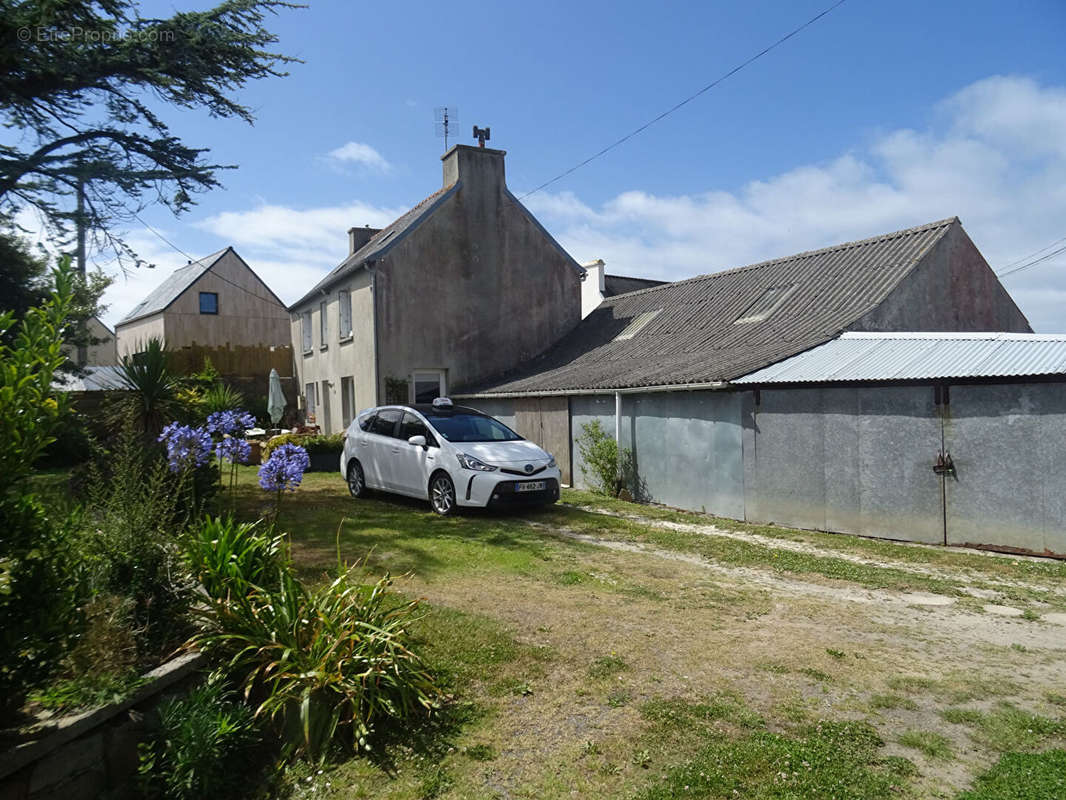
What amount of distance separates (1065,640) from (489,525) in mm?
6428

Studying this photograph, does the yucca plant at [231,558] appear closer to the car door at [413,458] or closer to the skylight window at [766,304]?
the car door at [413,458]

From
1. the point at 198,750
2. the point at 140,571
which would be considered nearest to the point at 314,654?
the point at 198,750

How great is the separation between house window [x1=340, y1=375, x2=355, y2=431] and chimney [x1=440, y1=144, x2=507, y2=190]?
267 inches

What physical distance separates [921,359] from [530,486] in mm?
5855

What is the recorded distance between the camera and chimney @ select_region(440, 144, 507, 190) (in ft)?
68.1

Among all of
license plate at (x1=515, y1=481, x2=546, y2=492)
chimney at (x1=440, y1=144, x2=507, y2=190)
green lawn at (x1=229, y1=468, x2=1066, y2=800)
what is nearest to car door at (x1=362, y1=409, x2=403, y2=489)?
license plate at (x1=515, y1=481, x2=546, y2=492)

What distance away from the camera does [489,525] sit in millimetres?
9797

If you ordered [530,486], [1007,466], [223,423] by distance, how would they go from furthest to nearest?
[530,486], [1007,466], [223,423]

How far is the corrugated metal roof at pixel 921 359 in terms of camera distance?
875 cm

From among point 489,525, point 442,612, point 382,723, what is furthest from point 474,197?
point 382,723

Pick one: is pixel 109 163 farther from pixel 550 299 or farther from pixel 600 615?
pixel 550 299

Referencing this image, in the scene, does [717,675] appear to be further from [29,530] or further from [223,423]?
[223,423]

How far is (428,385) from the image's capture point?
67.9 feet

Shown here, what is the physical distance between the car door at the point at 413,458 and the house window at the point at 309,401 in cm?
1372
